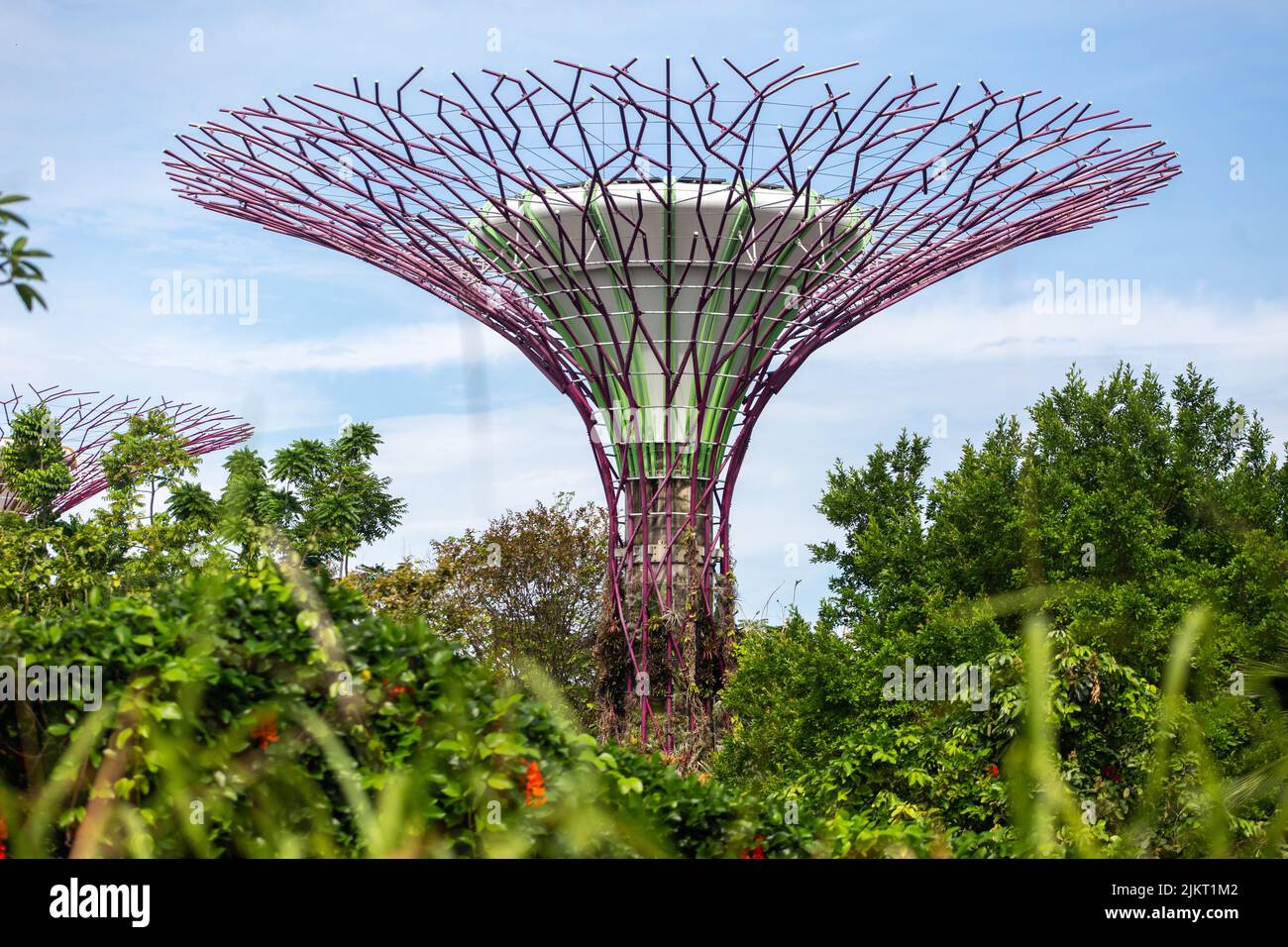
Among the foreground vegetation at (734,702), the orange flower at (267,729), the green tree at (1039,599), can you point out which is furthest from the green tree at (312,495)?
the orange flower at (267,729)

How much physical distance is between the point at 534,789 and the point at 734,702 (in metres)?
22.4

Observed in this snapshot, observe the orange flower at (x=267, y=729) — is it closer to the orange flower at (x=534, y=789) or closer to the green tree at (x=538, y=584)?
the orange flower at (x=534, y=789)

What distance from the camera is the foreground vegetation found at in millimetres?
5691

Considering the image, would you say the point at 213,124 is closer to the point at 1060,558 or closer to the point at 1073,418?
the point at 1060,558

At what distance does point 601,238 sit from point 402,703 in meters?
22.4

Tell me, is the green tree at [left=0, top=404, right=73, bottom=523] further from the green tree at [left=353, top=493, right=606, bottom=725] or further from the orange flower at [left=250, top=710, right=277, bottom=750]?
the orange flower at [left=250, top=710, right=277, bottom=750]

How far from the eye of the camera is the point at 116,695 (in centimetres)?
570

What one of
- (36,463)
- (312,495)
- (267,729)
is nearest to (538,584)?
(312,495)

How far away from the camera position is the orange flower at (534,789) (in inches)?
226

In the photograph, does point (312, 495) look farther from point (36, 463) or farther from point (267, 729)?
point (267, 729)

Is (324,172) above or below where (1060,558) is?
above

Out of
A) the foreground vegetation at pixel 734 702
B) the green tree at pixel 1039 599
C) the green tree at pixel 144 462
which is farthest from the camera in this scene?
the green tree at pixel 144 462
